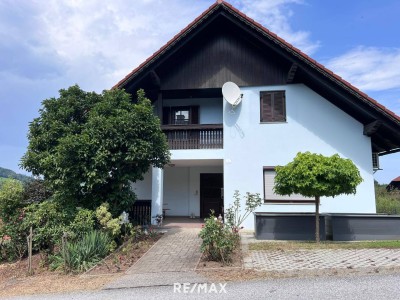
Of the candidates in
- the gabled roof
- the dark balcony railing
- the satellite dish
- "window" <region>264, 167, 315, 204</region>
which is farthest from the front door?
the gabled roof

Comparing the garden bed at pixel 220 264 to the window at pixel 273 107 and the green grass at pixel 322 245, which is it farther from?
the window at pixel 273 107

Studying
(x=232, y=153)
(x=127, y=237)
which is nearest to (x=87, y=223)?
(x=127, y=237)

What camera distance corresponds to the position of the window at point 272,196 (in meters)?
12.6

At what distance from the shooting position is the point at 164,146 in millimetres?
10930

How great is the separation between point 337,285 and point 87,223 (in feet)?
22.2

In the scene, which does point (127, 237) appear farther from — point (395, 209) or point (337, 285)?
point (395, 209)

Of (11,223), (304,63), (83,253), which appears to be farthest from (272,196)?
(11,223)

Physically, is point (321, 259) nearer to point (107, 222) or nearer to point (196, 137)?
point (107, 222)

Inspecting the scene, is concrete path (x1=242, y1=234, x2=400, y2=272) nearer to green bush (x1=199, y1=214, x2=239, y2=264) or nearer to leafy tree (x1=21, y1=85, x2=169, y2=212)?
green bush (x1=199, y1=214, x2=239, y2=264)

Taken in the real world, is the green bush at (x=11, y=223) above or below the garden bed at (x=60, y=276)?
above

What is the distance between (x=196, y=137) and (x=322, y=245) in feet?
21.4

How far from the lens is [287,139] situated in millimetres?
13000

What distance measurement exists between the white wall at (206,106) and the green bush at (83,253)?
748cm

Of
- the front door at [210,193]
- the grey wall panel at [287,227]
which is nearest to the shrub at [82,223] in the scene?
the grey wall panel at [287,227]
